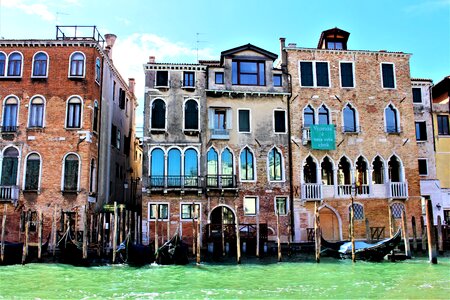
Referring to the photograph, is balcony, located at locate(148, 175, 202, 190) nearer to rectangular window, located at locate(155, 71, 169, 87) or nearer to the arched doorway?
rectangular window, located at locate(155, 71, 169, 87)

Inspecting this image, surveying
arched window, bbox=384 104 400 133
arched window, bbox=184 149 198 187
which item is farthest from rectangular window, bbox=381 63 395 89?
arched window, bbox=184 149 198 187

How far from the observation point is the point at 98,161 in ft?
62.6

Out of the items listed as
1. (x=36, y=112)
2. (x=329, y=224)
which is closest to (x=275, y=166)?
(x=329, y=224)

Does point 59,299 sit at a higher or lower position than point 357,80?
lower

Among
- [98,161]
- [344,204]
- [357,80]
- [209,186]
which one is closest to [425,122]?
[357,80]

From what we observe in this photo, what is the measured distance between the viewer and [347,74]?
2073 centimetres

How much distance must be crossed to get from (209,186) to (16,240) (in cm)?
773

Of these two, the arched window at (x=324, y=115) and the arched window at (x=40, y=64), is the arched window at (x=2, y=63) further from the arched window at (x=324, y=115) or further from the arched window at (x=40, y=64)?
the arched window at (x=324, y=115)

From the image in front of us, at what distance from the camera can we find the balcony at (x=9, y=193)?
17.3m

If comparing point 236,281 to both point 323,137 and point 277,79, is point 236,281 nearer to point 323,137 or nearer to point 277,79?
point 323,137

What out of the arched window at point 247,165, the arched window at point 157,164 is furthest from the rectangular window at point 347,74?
the arched window at point 157,164

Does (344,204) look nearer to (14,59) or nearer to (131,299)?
(131,299)

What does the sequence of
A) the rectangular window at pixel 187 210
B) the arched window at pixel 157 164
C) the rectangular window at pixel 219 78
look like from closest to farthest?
the rectangular window at pixel 187 210, the arched window at pixel 157 164, the rectangular window at pixel 219 78

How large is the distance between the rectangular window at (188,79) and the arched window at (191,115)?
76 cm
